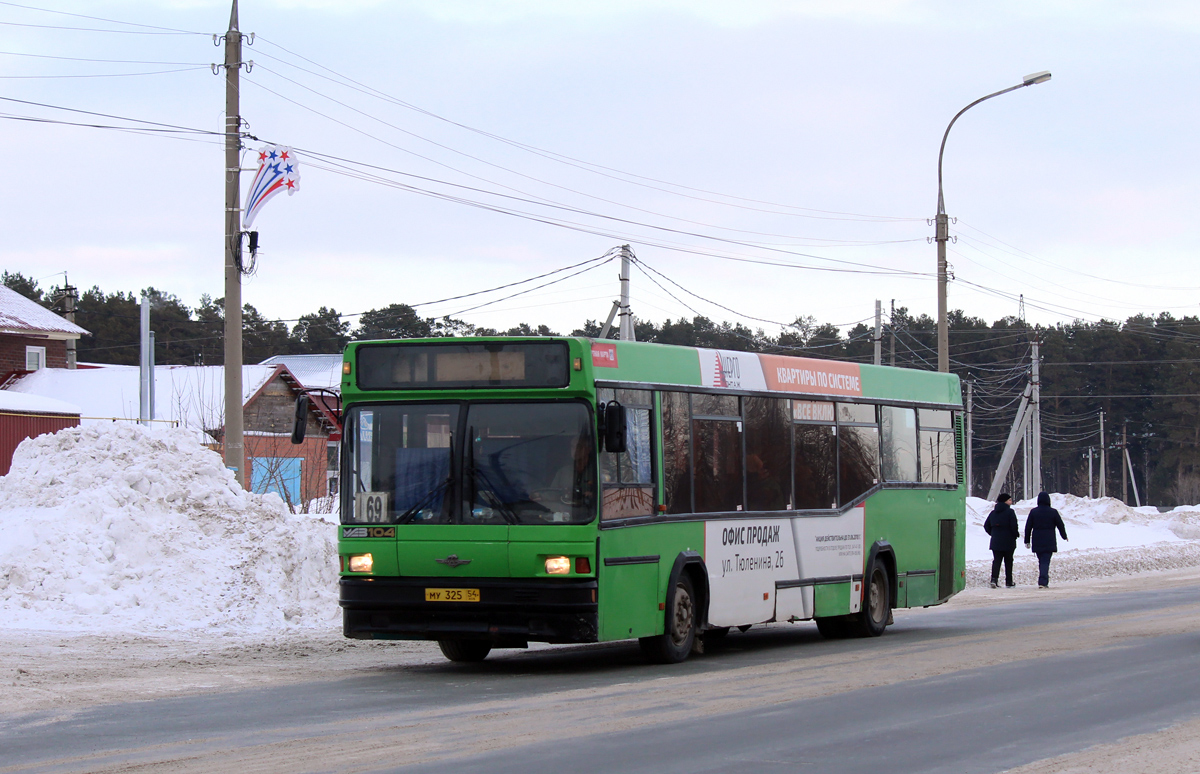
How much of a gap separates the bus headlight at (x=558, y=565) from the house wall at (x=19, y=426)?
26445mm

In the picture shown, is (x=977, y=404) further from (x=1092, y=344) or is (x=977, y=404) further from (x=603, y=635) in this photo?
(x=603, y=635)

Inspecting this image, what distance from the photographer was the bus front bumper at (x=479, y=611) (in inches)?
461

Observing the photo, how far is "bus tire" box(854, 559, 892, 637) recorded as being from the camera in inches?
653

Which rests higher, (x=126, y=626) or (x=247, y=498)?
(x=247, y=498)

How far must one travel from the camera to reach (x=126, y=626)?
614 inches

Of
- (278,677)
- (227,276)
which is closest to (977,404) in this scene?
(227,276)

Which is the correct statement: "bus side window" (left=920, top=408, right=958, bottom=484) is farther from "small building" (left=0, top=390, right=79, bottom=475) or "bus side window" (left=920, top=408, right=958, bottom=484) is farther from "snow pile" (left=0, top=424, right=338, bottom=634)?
"small building" (left=0, top=390, right=79, bottom=475)

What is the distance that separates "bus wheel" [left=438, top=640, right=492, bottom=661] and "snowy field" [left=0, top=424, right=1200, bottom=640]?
111 inches

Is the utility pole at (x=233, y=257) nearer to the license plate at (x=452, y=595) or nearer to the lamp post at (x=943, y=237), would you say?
the license plate at (x=452, y=595)

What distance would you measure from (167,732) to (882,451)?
1010cm

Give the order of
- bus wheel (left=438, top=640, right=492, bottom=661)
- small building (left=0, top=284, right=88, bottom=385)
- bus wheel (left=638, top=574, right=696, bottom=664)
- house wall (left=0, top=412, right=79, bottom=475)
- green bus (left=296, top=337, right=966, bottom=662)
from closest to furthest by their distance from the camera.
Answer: green bus (left=296, top=337, right=966, bottom=662), bus wheel (left=638, top=574, right=696, bottom=664), bus wheel (left=438, top=640, right=492, bottom=661), house wall (left=0, top=412, right=79, bottom=475), small building (left=0, top=284, right=88, bottom=385)

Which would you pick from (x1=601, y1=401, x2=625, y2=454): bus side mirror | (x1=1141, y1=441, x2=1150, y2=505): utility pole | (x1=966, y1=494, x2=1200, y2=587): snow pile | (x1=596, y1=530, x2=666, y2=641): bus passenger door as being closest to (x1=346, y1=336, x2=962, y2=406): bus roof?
(x1=601, y1=401, x2=625, y2=454): bus side mirror

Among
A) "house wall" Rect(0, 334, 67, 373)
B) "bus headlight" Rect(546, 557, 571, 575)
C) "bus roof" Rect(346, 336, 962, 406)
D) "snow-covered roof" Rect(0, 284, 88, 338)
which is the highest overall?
"snow-covered roof" Rect(0, 284, 88, 338)

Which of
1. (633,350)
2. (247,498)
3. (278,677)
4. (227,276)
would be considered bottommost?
(278,677)
